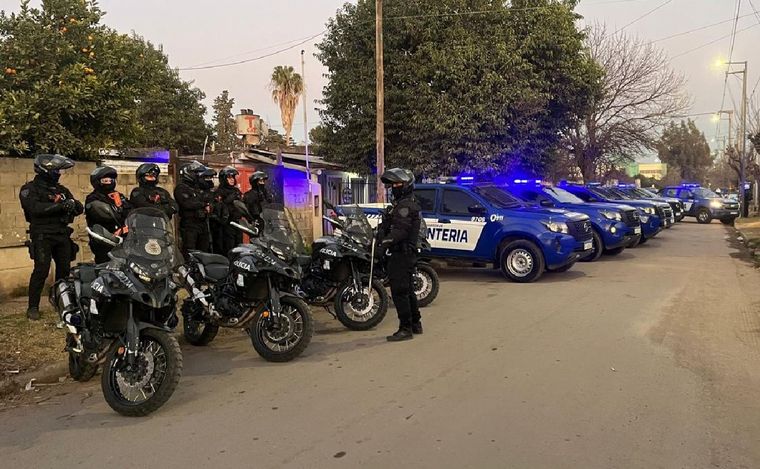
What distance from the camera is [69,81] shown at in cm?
845

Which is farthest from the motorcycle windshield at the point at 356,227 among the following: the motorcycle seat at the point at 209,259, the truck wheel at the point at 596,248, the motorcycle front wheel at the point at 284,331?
the truck wheel at the point at 596,248

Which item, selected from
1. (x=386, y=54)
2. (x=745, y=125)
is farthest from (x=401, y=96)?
(x=745, y=125)

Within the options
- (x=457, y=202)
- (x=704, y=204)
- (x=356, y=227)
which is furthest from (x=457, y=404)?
(x=704, y=204)

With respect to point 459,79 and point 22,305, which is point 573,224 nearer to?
point 459,79

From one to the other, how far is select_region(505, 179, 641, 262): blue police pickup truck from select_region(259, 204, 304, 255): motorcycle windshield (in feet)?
24.4

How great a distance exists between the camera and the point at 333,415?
14.5 ft

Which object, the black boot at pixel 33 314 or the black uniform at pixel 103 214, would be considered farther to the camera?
the black boot at pixel 33 314

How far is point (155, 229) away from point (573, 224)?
817 cm

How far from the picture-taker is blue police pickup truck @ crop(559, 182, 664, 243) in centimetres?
1639

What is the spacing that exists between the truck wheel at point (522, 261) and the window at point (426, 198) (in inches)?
61.9

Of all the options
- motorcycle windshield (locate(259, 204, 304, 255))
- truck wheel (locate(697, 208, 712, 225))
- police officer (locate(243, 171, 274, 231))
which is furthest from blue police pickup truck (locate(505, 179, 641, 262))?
truck wheel (locate(697, 208, 712, 225))

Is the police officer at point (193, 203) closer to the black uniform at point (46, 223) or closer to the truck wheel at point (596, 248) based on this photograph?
the black uniform at point (46, 223)

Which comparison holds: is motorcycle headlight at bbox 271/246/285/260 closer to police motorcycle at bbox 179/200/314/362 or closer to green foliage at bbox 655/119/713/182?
police motorcycle at bbox 179/200/314/362

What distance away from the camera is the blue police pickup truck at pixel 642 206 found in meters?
16.4
